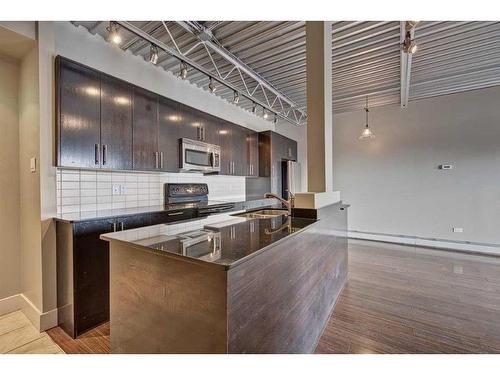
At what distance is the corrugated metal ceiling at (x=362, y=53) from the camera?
265cm

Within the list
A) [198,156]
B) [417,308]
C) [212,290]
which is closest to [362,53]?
[198,156]

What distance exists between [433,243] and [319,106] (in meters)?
4.17

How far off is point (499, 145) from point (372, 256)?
9.80ft

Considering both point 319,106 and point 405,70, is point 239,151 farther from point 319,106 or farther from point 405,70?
point 405,70

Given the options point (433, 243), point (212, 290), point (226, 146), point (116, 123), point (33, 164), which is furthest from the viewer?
point (433, 243)

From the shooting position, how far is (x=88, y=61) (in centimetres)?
266

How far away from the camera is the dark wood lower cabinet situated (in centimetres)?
198

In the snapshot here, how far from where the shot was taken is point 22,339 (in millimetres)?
1931

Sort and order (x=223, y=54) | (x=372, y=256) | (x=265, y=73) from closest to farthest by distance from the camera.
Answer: (x=223, y=54) → (x=265, y=73) → (x=372, y=256)

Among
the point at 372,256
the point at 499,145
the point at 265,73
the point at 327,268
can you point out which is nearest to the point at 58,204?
the point at 327,268

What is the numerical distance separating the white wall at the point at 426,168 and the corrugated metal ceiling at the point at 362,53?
55 cm

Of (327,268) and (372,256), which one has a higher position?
(327,268)

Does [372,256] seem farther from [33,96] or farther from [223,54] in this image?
[33,96]

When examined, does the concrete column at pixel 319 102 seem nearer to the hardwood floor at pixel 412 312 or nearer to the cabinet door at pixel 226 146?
the hardwood floor at pixel 412 312
